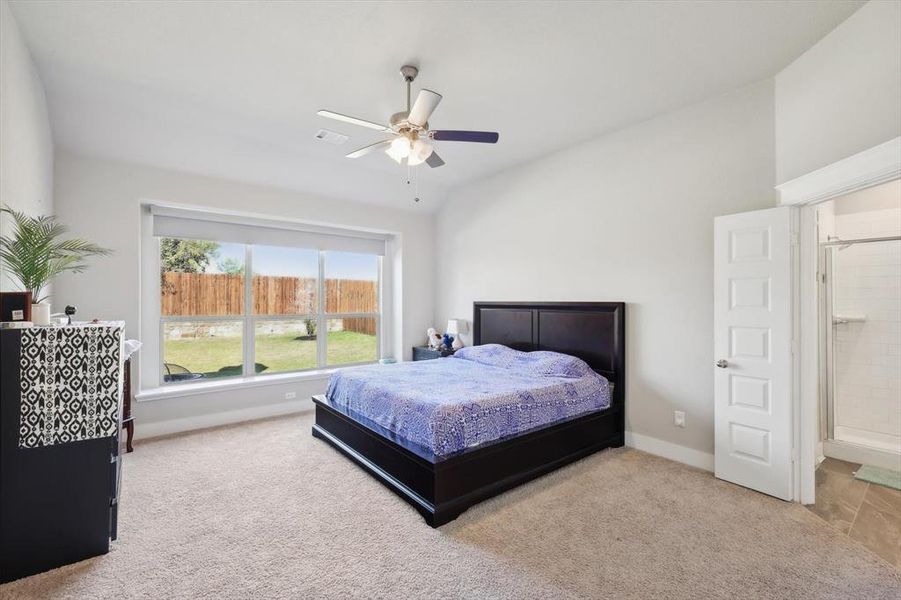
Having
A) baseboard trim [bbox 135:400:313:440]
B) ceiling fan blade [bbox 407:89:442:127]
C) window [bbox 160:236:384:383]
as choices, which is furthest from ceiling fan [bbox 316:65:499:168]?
baseboard trim [bbox 135:400:313:440]

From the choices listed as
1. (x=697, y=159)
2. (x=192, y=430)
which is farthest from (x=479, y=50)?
(x=192, y=430)

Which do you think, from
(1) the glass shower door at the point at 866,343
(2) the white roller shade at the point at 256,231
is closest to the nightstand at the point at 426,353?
(2) the white roller shade at the point at 256,231

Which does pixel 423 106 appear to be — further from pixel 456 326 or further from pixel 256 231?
pixel 456 326

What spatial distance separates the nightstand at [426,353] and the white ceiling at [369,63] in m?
2.75

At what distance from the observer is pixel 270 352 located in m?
5.14

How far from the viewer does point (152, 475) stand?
3.12 metres

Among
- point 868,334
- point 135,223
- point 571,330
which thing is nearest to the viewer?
point 868,334

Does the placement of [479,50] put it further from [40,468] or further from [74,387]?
[40,468]

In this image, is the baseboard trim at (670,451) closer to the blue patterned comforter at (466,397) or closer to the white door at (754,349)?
the white door at (754,349)

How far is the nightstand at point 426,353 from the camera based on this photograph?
17.5 ft

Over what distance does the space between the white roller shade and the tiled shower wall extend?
5.32 metres

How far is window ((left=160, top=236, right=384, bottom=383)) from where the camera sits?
4527 mm

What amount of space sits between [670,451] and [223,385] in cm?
461

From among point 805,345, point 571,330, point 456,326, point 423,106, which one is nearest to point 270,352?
point 456,326
